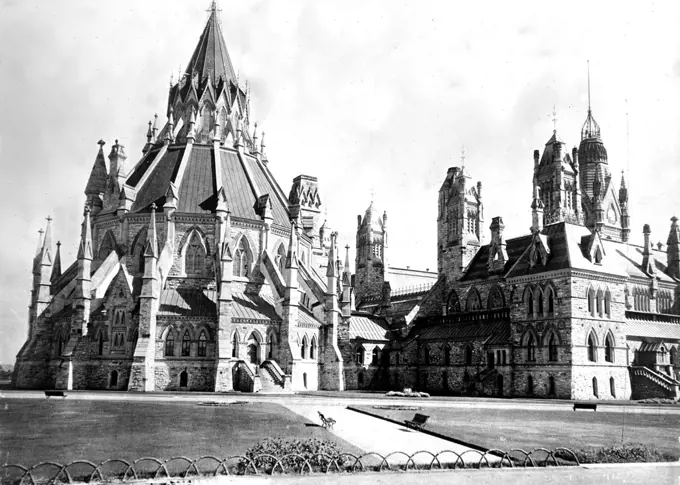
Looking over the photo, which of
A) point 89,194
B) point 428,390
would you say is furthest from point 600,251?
point 89,194

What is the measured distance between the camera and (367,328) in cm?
6994

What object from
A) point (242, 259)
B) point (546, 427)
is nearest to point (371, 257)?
point (242, 259)

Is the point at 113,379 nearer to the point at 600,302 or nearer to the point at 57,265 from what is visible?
the point at 57,265

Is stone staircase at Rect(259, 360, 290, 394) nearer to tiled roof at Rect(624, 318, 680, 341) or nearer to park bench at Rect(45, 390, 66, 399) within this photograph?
park bench at Rect(45, 390, 66, 399)

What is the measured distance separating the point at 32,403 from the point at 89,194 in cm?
4063

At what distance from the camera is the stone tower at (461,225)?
77750mm

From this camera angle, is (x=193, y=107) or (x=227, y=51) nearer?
(x=193, y=107)

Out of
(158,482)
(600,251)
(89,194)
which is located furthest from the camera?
(89,194)

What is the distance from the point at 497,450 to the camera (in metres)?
20.8

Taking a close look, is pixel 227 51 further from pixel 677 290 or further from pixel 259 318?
pixel 677 290

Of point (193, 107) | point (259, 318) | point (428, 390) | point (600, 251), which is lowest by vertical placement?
point (428, 390)

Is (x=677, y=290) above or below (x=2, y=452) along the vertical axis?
above

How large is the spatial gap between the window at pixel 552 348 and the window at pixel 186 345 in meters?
28.3

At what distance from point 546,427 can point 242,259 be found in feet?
131
